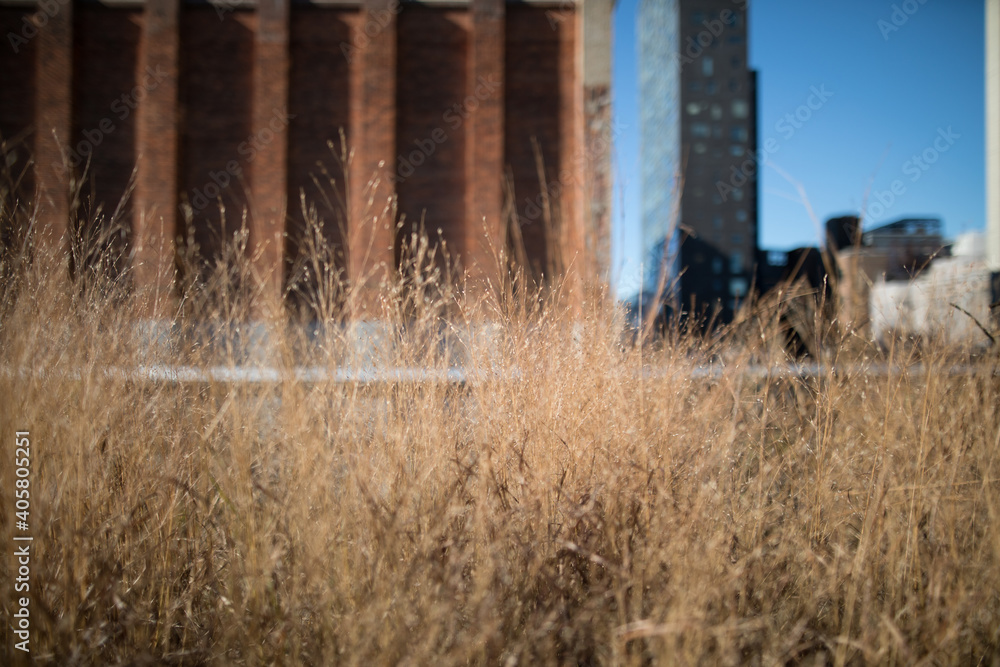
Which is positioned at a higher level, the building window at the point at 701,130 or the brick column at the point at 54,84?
the building window at the point at 701,130

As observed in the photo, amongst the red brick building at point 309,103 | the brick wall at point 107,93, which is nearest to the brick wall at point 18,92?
the red brick building at point 309,103

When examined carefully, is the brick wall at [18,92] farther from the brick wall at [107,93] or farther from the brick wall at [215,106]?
the brick wall at [215,106]

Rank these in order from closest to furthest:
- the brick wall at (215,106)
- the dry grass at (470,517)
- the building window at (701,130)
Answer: the dry grass at (470,517) < the brick wall at (215,106) < the building window at (701,130)

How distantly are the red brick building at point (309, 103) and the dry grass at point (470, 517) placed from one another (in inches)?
390

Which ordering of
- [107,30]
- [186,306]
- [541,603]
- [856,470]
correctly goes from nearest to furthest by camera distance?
[541,603]
[856,470]
[186,306]
[107,30]

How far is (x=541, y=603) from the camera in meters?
1.49

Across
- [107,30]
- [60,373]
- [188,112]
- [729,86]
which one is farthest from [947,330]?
[729,86]

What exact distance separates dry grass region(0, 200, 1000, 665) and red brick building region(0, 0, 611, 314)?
9911 mm

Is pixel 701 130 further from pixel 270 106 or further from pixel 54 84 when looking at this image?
pixel 54 84

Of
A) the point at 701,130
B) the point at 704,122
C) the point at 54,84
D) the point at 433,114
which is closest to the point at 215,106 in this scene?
the point at 54,84

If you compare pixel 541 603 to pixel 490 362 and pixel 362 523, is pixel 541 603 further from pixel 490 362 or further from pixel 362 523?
pixel 490 362

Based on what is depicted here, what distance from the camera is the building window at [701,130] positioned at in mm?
29344

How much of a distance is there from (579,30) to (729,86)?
22281 millimetres

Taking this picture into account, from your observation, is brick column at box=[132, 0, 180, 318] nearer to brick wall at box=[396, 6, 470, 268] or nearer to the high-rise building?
brick wall at box=[396, 6, 470, 268]
